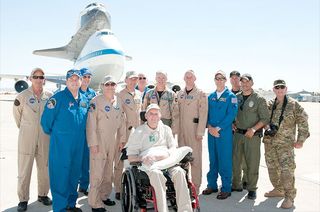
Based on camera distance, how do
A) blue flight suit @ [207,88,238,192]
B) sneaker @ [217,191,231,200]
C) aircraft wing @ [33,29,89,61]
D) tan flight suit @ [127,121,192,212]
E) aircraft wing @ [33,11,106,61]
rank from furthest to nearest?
aircraft wing @ [33,29,89,61], aircraft wing @ [33,11,106,61], blue flight suit @ [207,88,238,192], sneaker @ [217,191,231,200], tan flight suit @ [127,121,192,212]

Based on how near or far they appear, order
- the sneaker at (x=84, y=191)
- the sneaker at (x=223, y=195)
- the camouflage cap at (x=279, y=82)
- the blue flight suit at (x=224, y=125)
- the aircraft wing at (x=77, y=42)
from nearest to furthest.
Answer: the camouflage cap at (x=279, y=82) < the sneaker at (x=223, y=195) < the blue flight suit at (x=224, y=125) < the sneaker at (x=84, y=191) < the aircraft wing at (x=77, y=42)

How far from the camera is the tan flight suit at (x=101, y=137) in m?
4.09

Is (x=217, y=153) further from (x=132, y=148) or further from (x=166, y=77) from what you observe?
(x=132, y=148)

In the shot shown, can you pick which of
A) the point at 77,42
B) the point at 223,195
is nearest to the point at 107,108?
the point at 223,195

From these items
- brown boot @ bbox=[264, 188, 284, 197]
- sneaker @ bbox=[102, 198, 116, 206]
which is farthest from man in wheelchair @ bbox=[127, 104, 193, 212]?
brown boot @ bbox=[264, 188, 284, 197]

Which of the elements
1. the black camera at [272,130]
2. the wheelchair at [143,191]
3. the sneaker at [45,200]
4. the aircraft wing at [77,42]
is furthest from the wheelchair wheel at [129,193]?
the aircraft wing at [77,42]

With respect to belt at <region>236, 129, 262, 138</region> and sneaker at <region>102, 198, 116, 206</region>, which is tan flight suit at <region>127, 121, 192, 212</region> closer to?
sneaker at <region>102, 198, 116, 206</region>

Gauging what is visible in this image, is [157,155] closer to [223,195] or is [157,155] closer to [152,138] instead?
[152,138]

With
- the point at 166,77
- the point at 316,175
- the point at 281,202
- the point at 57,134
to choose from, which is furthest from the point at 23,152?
the point at 316,175

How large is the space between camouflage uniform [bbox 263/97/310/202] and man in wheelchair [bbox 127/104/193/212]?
5.88ft

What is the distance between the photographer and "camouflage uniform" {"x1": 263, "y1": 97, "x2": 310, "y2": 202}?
455 cm

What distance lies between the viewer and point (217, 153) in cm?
513

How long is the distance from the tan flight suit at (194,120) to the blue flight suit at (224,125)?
0.69 ft

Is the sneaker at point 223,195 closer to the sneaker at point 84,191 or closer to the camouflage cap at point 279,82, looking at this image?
the camouflage cap at point 279,82
